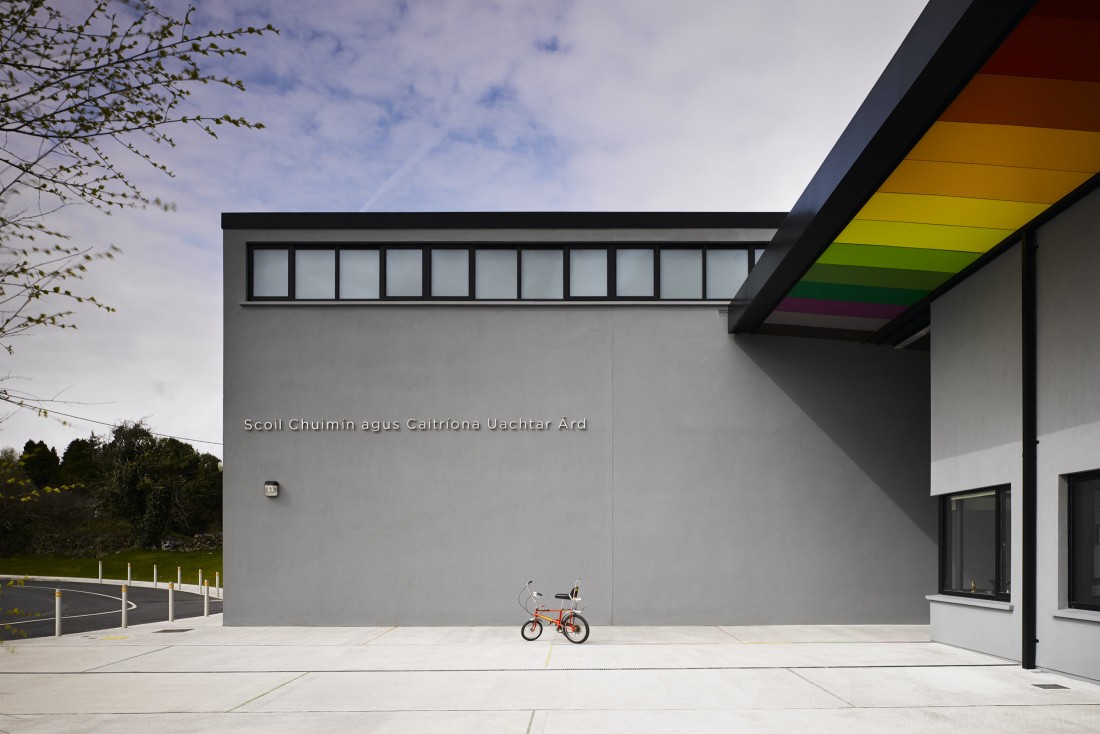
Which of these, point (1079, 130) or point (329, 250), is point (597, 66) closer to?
point (329, 250)

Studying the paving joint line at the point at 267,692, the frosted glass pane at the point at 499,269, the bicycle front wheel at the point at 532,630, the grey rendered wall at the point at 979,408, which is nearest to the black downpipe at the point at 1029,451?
the grey rendered wall at the point at 979,408

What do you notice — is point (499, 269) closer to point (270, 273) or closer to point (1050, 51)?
point (270, 273)

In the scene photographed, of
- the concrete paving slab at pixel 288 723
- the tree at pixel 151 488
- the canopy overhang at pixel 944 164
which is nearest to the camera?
the canopy overhang at pixel 944 164

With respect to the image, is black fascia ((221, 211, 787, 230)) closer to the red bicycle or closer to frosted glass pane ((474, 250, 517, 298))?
frosted glass pane ((474, 250, 517, 298))

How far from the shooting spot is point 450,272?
59.4ft

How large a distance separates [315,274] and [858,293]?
10121mm

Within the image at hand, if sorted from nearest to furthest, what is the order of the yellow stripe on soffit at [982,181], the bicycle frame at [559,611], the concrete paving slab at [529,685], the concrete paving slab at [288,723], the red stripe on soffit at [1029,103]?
the concrete paving slab at [288,723] → the red stripe on soffit at [1029,103] → the concrete paving slab at [529,685] → the yellow stripe on soffit at [982,181] → the bicycle frame at [559,611]

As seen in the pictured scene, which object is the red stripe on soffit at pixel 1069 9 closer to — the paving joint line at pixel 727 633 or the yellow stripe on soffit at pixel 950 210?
the yellow stripe on soffit at pixel 950 210

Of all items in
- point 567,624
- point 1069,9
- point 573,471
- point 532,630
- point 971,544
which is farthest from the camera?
point 573,471

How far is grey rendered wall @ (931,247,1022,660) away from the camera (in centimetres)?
1273

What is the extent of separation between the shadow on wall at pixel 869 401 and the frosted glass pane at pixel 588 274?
9.59 ft

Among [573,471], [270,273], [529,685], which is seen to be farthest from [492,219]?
[529,685]

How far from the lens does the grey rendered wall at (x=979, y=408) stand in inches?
501

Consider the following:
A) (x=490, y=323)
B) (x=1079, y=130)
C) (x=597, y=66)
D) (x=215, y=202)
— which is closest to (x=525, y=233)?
(x=490, y=323)
